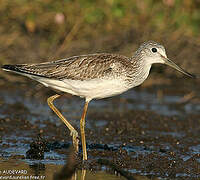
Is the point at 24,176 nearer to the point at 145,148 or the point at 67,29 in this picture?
the point at 145,148

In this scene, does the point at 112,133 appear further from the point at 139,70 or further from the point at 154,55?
the point at 154,55

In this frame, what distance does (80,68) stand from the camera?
7.76 meters

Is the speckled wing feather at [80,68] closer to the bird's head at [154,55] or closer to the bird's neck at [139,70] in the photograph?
the bird's neck at [139,70]

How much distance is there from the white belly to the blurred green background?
477 cm

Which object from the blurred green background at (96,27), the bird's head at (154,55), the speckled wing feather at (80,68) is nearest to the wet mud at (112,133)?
the speckled wing feather at (80,68)

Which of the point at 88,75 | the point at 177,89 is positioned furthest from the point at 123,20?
the point at 88,75

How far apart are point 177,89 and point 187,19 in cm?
227

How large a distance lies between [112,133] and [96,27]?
5.60 meters

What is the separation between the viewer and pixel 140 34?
1367cm

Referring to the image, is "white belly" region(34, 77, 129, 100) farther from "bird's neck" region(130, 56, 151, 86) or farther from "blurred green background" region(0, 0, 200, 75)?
"blurred green background" region(0, 0, 200, 75)

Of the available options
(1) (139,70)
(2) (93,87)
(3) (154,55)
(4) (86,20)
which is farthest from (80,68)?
(4) (86,20)

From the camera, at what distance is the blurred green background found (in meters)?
12.9

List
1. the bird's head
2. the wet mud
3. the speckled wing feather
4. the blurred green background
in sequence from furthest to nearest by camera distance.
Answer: the blurred green background < the bird's head < the speckled wing feather < the wet mud

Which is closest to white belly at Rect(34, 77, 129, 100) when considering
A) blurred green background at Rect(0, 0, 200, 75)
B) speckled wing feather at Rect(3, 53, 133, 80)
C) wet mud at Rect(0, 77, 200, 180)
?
speckled wing feather at Rect(3, 53, 133, 80)
